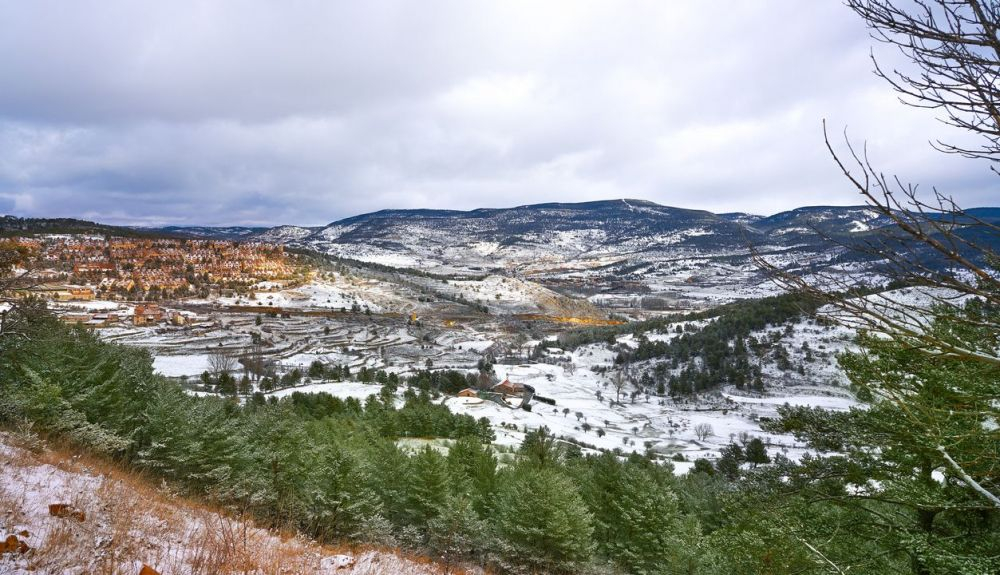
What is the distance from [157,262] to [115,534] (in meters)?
154

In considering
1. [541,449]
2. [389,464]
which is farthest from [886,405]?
[541,449]

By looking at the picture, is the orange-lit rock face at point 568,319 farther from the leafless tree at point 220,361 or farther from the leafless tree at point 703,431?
the leafless tree at point 220,361

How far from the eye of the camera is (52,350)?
17.2 m

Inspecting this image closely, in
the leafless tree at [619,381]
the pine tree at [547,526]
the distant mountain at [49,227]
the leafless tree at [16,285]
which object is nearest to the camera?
the leafless tree at [16,285]

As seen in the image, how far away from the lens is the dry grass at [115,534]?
15.6ft

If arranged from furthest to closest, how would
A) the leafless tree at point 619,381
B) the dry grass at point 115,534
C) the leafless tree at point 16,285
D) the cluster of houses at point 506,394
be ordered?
the leafless tree at point 619,381
the cluster of houses at point 506,394
the leafless tree at point 16,285
the dry grass at point 115,534

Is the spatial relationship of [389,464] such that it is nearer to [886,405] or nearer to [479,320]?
[886,405]

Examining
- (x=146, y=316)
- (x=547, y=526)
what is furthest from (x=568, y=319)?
(x=547, y=526)

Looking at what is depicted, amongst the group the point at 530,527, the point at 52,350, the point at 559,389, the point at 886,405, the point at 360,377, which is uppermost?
the point at 886,405

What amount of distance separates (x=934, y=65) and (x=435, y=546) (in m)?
17.9

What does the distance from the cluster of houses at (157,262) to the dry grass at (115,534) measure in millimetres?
125089

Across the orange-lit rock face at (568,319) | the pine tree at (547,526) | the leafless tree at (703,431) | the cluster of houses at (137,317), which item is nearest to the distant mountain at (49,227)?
the cluster of houses at (137,317)

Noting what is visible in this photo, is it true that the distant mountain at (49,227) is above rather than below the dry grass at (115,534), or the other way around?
above

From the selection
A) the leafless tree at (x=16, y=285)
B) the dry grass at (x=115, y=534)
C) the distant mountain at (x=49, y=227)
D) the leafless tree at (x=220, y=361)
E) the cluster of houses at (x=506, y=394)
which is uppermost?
the distant mountain at (x=49, y=227)
